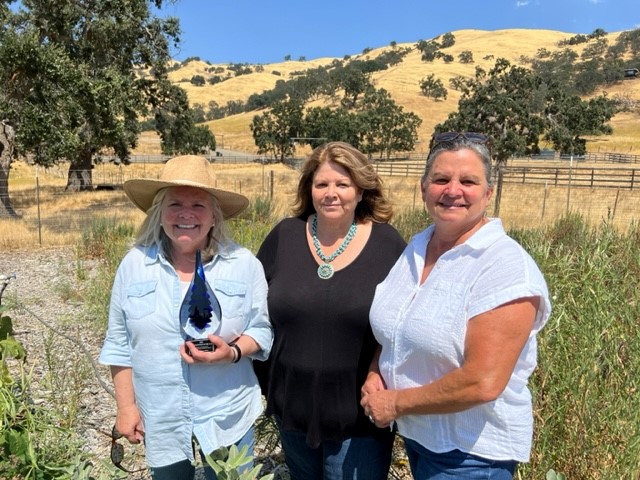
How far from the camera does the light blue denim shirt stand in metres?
1.92

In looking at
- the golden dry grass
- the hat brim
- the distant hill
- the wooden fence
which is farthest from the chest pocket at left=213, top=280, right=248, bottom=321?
the distant hill

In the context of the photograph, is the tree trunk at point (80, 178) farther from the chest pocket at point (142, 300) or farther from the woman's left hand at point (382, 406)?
the woman's left hand at point (382, 406)

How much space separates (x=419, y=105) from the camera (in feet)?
258

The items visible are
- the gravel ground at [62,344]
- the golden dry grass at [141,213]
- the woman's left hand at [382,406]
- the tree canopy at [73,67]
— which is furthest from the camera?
the tree canopy at [73,67]

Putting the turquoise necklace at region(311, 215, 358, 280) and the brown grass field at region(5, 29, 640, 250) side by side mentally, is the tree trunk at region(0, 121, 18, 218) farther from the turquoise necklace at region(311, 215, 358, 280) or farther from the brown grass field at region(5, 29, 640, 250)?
the turquoise necklace at region(311, 215, 358, 280)

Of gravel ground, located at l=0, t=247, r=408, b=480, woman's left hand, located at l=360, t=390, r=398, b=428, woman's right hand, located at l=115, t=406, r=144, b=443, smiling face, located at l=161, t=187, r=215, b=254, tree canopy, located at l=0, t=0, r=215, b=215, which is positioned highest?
tree canopy, located at l=0, t=0, r=215, b=215

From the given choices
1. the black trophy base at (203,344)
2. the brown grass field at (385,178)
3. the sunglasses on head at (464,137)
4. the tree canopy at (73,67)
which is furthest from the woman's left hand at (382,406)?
the tree canopy at (73,67)

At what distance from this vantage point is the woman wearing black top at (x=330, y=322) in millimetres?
2010

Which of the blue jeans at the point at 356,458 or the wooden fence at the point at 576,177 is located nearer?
the blue jeans at the point at 356,458

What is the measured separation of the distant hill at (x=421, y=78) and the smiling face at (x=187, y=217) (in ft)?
185

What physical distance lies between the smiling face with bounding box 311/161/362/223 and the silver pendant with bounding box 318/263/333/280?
0.19m

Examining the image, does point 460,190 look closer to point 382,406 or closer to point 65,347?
point 382,406

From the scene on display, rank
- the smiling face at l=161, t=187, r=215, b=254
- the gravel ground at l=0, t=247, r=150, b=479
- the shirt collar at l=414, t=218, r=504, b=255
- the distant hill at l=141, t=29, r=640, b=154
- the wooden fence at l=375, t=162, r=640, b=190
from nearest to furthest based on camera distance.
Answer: the shirt collar at l=414, t=218, r=504, b=255, the smiling face at l=161, t=187, r=215, b=254, the gravel ground at l=0, t=247, r=150, b=479, the wooden fence at l=375, t=162, r=640, b=190, the distant hill at l=141, t=29, r=640, b=154

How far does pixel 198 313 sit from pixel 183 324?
0.07m
